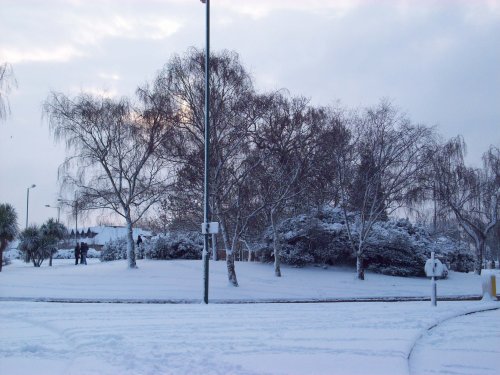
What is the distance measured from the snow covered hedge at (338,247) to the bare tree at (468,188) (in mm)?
5921

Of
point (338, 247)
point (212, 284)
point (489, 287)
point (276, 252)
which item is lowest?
point (212, 284)

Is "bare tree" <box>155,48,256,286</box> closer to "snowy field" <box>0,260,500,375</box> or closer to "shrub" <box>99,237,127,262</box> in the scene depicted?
"snowy field" <box>0,260,500,375</box>

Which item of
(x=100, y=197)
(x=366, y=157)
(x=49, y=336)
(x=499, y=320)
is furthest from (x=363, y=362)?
(x=100, y=197)

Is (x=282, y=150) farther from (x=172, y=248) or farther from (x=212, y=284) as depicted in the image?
(x=172, y=248)

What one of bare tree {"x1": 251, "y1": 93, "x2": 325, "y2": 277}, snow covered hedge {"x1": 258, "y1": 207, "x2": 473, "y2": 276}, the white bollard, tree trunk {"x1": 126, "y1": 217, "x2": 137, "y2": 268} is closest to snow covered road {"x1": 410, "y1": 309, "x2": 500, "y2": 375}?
the white bollard

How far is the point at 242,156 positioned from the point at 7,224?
1709cm

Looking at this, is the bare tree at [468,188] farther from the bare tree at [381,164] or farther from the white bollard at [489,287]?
the white bollard at [489,287]

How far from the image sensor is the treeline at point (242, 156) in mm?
26203

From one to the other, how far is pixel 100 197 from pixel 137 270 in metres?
4.78

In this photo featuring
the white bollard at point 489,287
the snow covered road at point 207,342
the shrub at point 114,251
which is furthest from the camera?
the shrub at point 114,251

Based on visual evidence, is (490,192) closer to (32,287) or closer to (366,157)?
(366,157)

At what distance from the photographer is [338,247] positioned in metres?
33.7

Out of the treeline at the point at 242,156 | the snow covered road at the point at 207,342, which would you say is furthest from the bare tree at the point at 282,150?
the snow covered road at the point at 207,342

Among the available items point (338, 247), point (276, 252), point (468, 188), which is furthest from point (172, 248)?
point (468, 188)
